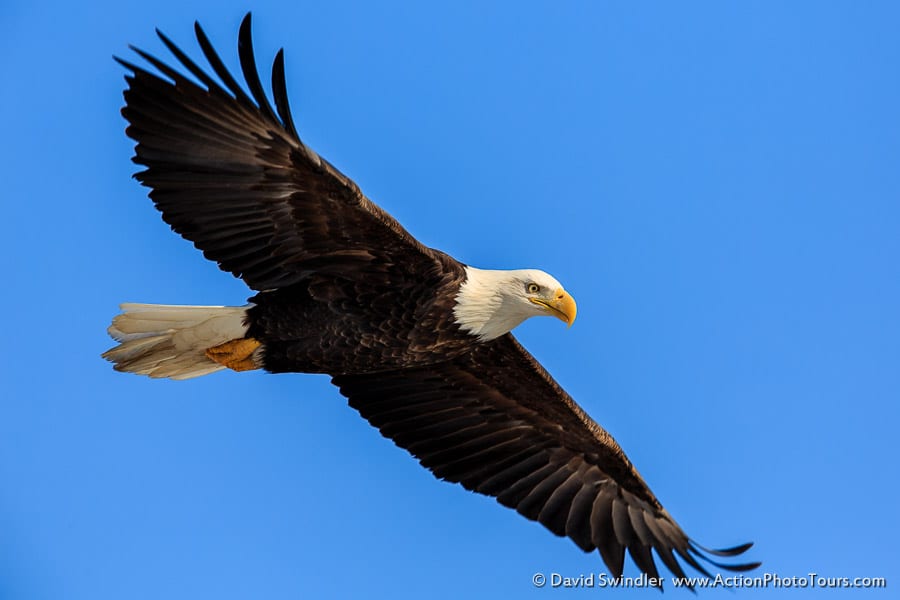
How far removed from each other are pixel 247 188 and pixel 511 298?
1957 millimetres

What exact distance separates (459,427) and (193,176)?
3.14m

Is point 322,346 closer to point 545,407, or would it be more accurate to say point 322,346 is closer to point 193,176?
point 193,176

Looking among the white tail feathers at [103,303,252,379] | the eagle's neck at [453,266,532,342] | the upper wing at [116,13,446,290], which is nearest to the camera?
the upper wing at [116,13,446,290]

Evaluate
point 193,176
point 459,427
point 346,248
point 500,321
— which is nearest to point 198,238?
point 193,176

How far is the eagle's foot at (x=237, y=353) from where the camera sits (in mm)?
9617

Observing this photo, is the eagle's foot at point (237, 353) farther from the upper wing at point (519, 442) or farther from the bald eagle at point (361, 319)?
the upper wing at point (519, 442)

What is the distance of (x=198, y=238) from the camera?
30.0ft

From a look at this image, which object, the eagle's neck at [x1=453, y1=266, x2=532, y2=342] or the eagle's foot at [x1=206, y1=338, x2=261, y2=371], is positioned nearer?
the eagle's neck at [x1=453, y1=266, x2=532, y2=342]

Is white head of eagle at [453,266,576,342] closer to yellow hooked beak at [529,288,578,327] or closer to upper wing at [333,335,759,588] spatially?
yellow hooked beak at [529,288,578,327]

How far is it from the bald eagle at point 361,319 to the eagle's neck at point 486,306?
11 millimetres

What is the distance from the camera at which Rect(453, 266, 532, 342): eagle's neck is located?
9.40m

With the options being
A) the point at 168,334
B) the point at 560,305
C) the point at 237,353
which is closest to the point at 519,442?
the point at 560,305

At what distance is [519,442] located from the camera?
10984 millimetres

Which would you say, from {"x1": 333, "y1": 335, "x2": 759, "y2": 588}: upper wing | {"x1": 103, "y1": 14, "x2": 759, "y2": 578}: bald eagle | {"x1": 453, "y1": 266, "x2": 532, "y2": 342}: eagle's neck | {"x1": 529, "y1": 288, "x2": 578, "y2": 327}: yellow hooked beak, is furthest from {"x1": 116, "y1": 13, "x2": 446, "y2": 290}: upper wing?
{"x1": 333, "y1": 335, "x2": 759, "y2": 588}: upper wing
